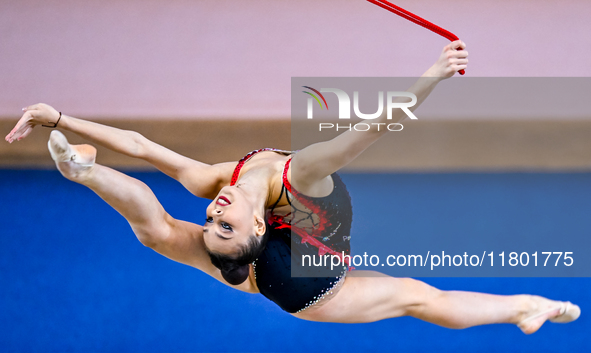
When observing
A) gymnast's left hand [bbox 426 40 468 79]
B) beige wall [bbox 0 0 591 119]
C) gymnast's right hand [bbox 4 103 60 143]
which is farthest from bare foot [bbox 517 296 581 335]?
beige wall [bbox 0 0 591 119]

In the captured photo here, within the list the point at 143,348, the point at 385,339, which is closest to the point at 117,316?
the point at 143,348

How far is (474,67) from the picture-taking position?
275 centimetres

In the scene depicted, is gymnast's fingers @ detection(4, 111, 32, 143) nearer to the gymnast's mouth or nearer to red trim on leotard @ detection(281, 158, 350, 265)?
the gymnast's mouth

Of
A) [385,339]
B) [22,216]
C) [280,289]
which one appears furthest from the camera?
[22,216]

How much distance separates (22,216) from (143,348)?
88cm

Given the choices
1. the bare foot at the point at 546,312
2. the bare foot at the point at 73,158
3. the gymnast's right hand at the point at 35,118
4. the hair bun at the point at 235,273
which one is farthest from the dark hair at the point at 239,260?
the bare foot at the point at 546,312

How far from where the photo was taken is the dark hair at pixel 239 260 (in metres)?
1.30

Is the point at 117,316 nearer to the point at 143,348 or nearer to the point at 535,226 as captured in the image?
the point at 143,348

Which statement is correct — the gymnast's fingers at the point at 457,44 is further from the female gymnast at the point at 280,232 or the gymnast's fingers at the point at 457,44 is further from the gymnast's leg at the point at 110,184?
the gymnast's leg at the point at 110,184

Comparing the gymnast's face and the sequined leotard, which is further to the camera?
the sequined leotard

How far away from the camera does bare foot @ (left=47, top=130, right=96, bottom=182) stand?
1.07m

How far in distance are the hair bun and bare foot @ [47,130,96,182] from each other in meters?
0.38

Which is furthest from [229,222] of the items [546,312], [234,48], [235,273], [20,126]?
[234,48]

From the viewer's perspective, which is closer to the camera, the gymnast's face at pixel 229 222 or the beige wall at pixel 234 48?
the gymnast's face at pixel 229 222
